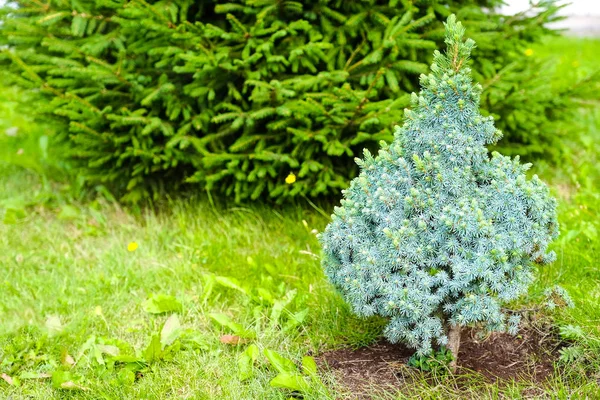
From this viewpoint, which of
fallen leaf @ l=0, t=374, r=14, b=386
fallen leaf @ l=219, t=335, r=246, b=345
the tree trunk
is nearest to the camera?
the tree trunk

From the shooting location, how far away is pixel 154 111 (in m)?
3.50

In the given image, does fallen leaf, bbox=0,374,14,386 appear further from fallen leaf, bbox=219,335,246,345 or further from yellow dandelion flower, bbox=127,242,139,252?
yellow dandelion flower, bbox=127,242,139,252

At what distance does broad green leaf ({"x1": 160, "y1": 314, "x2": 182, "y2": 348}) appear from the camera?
2.53 metres

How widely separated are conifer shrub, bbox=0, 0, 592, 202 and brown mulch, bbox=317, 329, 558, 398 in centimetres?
117

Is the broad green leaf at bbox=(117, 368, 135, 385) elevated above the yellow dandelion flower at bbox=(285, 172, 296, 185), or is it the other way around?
the yellow dandelion flower at bbox=(285, 172, 296, 185)

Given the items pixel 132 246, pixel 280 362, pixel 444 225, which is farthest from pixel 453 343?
pixel 132 246

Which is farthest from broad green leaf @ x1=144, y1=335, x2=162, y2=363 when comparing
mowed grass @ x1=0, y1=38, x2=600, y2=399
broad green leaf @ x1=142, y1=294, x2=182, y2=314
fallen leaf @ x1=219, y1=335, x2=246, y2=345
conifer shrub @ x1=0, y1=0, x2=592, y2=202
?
conifer shrub @ x1=0, y1=0, x2=592, y2=202

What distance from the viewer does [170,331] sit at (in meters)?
2.58

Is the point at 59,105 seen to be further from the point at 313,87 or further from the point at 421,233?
the point at 421,233

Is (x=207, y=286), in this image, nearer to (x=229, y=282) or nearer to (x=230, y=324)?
(x=229, y=282)

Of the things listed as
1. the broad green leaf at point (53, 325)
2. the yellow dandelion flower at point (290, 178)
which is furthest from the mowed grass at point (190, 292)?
the yellow dandelion flower at point (290, 178)

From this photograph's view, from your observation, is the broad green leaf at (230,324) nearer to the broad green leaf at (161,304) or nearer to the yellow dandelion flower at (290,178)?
the broad green leaf at (161,304)

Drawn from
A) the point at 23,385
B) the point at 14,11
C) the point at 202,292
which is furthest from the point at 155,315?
the point at 14,11

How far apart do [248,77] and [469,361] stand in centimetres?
182
